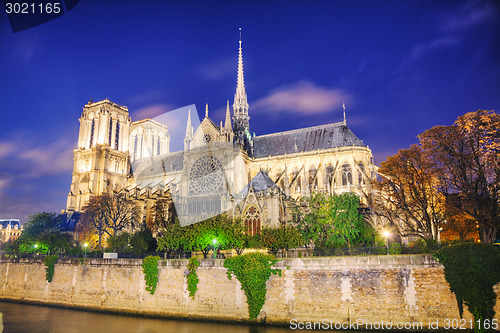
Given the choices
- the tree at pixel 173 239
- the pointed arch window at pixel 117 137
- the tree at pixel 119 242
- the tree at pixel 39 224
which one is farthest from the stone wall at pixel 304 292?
the pointed arch window at pixel 117 137

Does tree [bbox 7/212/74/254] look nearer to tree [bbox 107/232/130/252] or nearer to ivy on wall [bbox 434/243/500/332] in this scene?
tree [bbox 107/232/130/252]

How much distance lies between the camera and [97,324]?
22891 mm

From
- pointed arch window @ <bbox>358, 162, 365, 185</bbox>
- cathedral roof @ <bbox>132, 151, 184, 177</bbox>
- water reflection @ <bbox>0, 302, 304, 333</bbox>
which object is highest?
cathedral roof @ <bbox>132, 151, 184, 177</bbox>

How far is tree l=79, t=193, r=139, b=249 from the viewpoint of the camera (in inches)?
1778

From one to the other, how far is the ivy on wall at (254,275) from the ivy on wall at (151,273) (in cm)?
645

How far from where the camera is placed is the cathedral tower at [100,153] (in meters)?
59.9

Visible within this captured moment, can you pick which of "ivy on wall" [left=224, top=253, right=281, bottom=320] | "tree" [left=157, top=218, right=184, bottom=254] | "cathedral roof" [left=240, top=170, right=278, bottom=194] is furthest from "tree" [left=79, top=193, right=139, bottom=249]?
"ivy on wall" [left=224, top=253, right=281, bottom=320]

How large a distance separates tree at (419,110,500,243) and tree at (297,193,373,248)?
8075mm

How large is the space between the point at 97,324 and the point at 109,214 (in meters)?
24.6

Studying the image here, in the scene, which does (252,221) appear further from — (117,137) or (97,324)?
(117,137)

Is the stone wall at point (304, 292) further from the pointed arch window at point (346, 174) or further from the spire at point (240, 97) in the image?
the spire at point (240, 97)

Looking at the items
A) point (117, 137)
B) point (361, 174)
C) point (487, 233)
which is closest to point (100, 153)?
point (117, 137)

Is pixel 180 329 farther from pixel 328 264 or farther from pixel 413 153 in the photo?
pixel 413 153

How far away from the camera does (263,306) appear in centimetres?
2133
